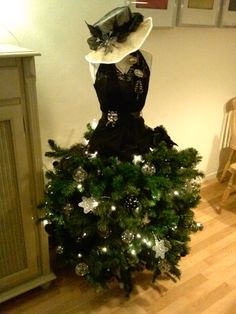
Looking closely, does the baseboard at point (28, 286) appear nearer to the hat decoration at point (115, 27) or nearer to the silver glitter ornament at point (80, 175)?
the silver glitter ornament at point (80, 175)

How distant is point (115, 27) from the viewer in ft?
3.98

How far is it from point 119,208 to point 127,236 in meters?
0.12

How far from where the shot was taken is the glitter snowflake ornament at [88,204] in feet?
4.10

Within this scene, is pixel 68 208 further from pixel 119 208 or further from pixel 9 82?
pixel 9 82

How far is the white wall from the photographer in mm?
1454

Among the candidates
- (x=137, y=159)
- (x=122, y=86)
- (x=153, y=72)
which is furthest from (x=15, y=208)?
(x=153, y=72)

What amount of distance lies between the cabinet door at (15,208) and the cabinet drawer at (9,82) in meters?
0.05

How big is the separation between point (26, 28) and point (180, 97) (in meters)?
1.21

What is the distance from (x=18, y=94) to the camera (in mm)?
1185

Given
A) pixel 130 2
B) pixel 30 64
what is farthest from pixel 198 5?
pixel 30 64

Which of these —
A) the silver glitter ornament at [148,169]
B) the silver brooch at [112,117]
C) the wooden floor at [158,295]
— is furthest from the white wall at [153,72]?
the wooden floor at [158,295]

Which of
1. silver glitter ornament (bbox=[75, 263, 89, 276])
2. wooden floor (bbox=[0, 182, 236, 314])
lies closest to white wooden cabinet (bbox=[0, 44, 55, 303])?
wooden floor (bbox=[0, 182, 236, 314])

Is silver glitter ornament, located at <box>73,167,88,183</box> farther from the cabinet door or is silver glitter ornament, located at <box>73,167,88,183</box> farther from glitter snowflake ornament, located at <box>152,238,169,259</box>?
glitter snowflake ornament, located at <box>152,238,169,259</box>

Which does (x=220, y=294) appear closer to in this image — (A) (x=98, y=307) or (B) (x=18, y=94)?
(A) (x=98, y=307)
